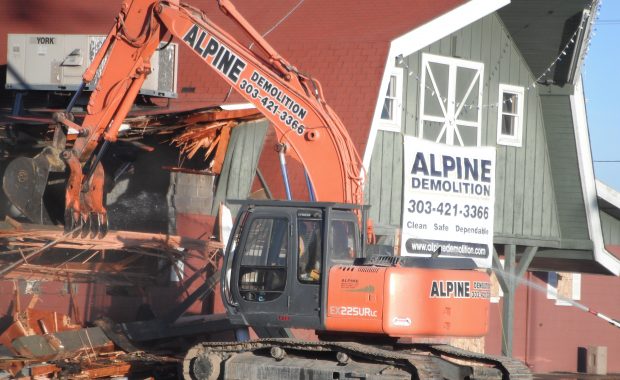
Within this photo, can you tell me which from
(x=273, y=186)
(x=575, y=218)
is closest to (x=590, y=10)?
(x=575, y=218)

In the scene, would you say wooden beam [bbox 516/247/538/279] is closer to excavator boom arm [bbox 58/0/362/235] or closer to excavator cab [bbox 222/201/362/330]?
excavator boom arm [bbox 58/0/362/235]

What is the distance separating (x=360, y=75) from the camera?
19203mm

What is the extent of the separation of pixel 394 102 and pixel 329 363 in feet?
31.9

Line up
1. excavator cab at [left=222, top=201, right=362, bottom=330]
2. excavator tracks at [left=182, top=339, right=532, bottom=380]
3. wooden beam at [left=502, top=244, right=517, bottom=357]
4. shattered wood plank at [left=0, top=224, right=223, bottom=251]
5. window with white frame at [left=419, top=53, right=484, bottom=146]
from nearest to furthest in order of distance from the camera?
excavator tracks at [left=182, top=339, right=532, bottom=380], excavator cab at [left=222, top=201, right=362, bottom=330], shattered wood plank at [left=0, top=224, right=223, bottom=251], window with white frame at [left=419, top=53, right=484, bottom=146], wooden beam at [left=502, top=244, right=517, bottom=357]

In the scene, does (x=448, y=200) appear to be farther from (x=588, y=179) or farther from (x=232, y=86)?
(x=232, y=86)

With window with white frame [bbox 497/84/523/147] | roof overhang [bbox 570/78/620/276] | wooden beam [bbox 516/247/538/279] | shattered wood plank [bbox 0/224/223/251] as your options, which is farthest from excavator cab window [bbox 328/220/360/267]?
roof overhang [bbox 570/78/620/276]

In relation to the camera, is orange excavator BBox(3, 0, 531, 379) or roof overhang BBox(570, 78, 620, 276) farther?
roof overhang BBox(570, 78, 620, 276)

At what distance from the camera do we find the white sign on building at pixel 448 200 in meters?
20.4

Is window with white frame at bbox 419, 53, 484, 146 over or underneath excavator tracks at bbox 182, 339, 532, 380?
over

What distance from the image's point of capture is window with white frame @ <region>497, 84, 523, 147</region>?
22422 mm

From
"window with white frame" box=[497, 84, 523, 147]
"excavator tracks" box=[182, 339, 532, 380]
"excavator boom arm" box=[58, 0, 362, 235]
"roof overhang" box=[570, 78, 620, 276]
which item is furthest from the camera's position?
"roof overhang" box=[570, 78, 620, 276]

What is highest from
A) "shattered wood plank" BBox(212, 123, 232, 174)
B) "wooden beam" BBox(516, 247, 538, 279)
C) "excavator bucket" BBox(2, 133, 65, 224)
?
"shattered wood plank" BBox(212, 123, 232, 174)

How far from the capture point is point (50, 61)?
1906 centimetres

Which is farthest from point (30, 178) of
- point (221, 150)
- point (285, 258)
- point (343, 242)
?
point (343, 242)
